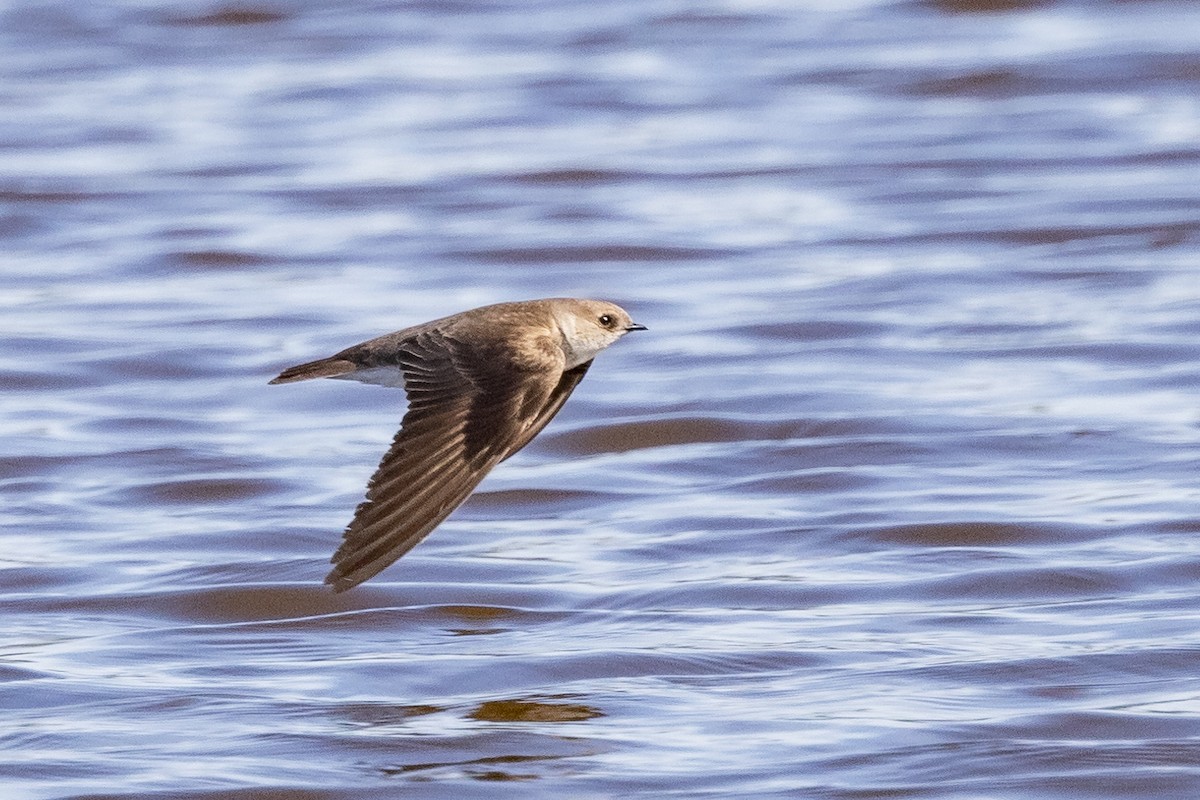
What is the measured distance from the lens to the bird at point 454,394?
5.79m

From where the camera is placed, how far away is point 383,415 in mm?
9539

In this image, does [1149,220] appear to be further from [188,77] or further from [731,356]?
[188,77]

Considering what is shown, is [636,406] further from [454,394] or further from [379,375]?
[454,394]

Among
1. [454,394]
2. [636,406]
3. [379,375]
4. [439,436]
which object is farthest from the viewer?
[636,406]

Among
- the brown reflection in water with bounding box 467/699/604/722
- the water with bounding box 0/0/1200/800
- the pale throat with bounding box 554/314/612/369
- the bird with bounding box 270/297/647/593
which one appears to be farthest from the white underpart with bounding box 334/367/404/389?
the brown reflection in water with bounding box 467/699/604/722

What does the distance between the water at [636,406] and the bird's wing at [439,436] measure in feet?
1.42

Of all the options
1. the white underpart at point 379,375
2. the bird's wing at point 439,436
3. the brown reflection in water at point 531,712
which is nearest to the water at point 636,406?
the brown reflection in water at point 531,712

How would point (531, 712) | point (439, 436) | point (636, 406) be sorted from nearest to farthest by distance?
point (531, 712) < point (439, 436) < point (636, 406)

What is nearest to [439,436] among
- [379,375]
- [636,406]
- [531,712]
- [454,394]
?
[454,394]

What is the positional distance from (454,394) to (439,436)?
0.61 ft

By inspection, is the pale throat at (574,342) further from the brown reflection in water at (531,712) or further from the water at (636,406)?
the brown reflection in water at (531,712)

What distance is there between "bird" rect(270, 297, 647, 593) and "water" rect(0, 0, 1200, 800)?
1.49ft

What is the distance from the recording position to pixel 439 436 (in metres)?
6.12

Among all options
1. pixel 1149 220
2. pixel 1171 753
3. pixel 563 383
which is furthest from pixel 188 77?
pixel 1171 753
